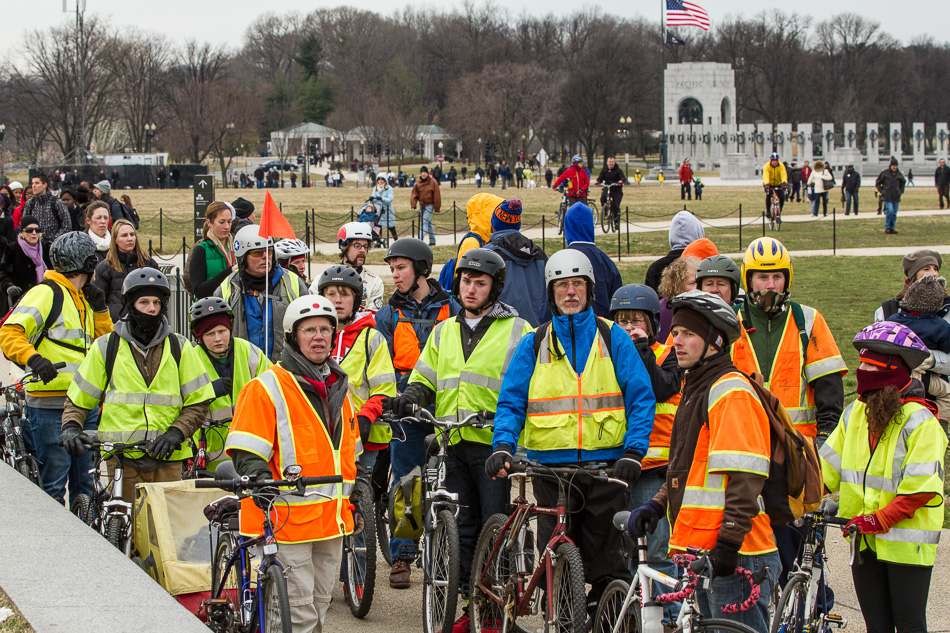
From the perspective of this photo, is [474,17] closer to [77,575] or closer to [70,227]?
[70,227]

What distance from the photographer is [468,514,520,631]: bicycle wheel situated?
214 inches

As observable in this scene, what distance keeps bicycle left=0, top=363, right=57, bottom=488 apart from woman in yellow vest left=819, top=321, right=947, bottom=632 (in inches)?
225

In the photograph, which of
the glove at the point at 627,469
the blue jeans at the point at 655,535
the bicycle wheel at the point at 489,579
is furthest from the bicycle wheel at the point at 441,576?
the glove at the point at 627,469

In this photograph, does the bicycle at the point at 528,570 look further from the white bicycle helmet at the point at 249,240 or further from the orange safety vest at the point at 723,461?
the white bicycle helmet at the point at 249,240

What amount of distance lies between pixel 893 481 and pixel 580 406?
1472 millimetres

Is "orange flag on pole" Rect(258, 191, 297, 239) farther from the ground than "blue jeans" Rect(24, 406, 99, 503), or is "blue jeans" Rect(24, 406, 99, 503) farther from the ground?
"orange flag on pole" Rect(258, 191, 297, 239)

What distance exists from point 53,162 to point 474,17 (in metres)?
57.6

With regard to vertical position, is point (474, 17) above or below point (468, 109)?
above

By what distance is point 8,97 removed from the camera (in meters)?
93.5

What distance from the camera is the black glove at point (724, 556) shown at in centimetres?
405

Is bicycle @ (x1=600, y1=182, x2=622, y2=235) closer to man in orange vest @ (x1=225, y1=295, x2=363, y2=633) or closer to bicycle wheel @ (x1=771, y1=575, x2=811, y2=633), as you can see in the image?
man in orange vest @ (x1=225, y1=295, x2=363, y2=633)

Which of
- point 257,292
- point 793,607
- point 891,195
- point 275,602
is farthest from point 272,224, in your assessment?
point 891,195

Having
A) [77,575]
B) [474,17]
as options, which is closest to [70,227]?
[77,575]

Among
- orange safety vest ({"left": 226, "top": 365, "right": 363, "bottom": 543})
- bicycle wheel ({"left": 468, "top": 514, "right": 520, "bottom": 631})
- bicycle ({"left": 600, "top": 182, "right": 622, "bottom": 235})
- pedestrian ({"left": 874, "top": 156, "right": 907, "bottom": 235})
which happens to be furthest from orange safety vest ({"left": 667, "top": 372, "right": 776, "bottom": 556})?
pedestrian ({"left": 874, "top": 156, "right": 907, "bottom": 235})
